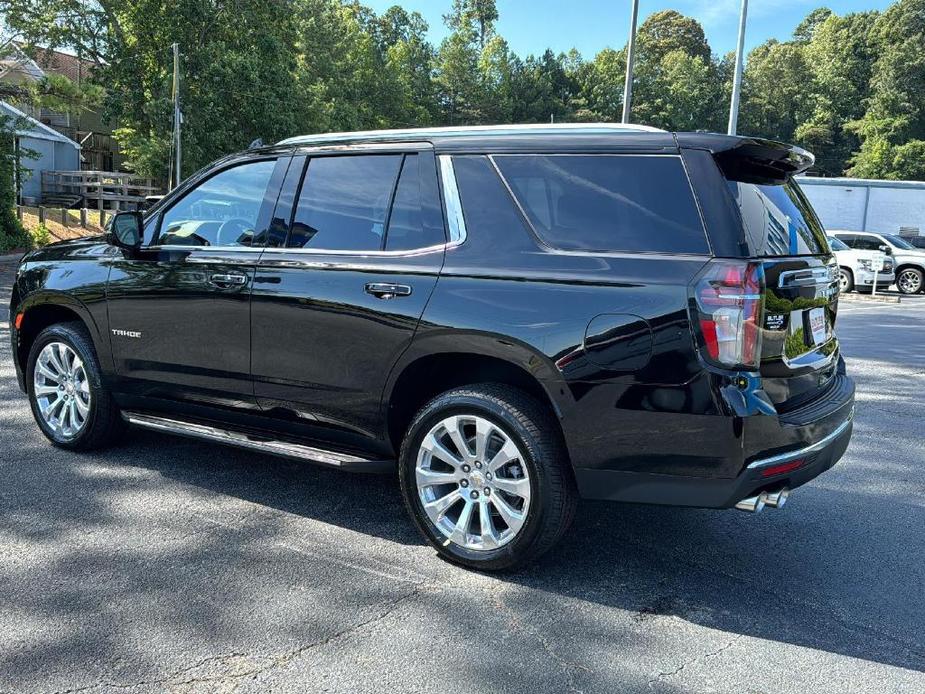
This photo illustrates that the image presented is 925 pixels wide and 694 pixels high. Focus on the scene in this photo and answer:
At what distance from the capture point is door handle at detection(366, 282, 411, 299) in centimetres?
379

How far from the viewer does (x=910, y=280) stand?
885 inches

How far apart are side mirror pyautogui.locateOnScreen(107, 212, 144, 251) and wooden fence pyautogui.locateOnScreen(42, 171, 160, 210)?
2900cm

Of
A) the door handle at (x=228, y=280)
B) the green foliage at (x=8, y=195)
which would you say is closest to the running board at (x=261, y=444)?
the door handle at (x=228, y=280)

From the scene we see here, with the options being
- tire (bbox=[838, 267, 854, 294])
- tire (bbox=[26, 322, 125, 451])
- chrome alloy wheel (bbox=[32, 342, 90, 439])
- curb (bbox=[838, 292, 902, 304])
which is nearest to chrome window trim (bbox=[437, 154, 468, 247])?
tire (bbox=[26, 322, 125, 451])

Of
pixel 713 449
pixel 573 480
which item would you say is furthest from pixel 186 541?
pixel 713 449

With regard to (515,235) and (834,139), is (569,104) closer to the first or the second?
(834,139)

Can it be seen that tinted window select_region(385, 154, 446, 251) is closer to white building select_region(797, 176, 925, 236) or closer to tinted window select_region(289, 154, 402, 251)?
tinted window select_region(289, 154, 402, 251)

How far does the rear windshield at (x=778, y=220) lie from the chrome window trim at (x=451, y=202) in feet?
3.84

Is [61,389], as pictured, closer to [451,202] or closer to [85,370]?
[85,370]

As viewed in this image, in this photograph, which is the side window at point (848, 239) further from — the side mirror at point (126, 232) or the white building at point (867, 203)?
the side mirror at point (126, 232)

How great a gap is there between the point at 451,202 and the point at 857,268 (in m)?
20.2

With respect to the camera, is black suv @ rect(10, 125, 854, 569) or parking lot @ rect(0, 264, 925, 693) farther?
black suv @ rect(10, 125, 854, 569)

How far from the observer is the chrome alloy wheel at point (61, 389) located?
16.9 ft

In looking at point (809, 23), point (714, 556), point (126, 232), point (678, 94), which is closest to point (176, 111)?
point (126, 232)
